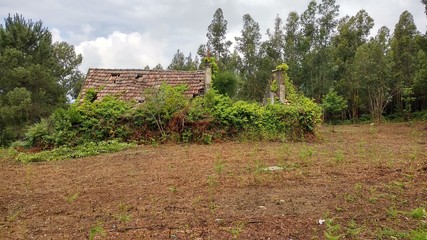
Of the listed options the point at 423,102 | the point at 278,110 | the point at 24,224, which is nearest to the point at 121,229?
the point at 24,224

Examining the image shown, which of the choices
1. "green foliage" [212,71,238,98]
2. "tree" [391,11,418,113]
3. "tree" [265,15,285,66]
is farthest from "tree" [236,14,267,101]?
"green foliage" [212,71,238,98]

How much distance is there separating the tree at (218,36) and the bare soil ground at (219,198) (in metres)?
30.4

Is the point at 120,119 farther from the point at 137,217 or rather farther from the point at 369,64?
the point at 369,64

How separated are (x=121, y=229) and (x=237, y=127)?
9.00 meters

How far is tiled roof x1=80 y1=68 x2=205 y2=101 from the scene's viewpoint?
14.4 m

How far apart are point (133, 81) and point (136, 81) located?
0.43 feet

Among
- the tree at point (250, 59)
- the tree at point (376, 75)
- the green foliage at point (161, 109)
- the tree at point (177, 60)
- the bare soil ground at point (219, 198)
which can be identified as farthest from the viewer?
the tree at point (177, 60)

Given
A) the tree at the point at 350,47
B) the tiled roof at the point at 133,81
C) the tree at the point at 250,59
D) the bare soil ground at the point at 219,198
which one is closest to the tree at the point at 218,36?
the tree at the point at 250,59

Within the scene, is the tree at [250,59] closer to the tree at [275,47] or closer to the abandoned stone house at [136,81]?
the tree at [275,47]

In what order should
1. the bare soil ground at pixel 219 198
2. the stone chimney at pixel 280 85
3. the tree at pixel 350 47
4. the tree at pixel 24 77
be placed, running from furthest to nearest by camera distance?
the tree at pixel 350 47 → the tree at pixel 24 77 → the stone chimney at pixel 280 85 → the bare soil ground at pixel 219 198

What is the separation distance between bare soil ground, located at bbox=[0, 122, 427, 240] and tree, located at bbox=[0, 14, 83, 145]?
17.8 metres

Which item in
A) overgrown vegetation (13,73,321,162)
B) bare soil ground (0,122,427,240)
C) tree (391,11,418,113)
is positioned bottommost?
bare soil ground (0,122,427,240)

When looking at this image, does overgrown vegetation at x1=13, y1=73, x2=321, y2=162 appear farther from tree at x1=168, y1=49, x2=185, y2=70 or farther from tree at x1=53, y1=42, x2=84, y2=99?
tree at x1=168, y1=49, x2=185, y2=70

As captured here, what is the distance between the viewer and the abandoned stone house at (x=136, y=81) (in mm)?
14406
